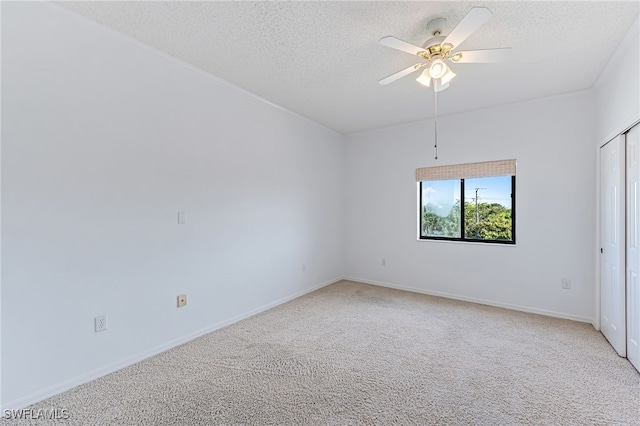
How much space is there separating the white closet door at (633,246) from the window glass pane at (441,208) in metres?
1.88

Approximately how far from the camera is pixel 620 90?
2.50 metres

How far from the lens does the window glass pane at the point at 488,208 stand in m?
3.85

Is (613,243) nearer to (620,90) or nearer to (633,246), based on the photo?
(633,246)

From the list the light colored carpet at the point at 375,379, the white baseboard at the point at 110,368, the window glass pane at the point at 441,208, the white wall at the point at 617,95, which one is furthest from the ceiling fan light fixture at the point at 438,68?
the white baseboard at the point at 110,368

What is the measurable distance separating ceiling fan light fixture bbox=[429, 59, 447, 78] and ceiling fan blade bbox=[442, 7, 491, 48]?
188 mm

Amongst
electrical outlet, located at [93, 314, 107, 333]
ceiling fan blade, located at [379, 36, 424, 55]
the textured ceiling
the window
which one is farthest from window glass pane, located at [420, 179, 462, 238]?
electrical outlet, located at [93, 314, 107, 333]

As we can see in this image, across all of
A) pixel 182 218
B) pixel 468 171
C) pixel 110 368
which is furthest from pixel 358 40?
pixel 110 368

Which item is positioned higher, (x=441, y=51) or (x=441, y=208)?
(x=441, y=51)

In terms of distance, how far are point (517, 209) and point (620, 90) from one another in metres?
1.56

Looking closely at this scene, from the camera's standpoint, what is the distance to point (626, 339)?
244 centimetres

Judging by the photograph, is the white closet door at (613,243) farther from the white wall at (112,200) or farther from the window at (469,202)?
the white wall at (112,200)

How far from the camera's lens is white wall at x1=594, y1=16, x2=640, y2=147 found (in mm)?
2174

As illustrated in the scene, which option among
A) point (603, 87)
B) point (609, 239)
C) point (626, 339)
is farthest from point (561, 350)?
point (603, 87)

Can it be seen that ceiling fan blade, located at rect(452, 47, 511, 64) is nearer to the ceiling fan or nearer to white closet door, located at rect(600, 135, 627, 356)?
the ceiling fan
